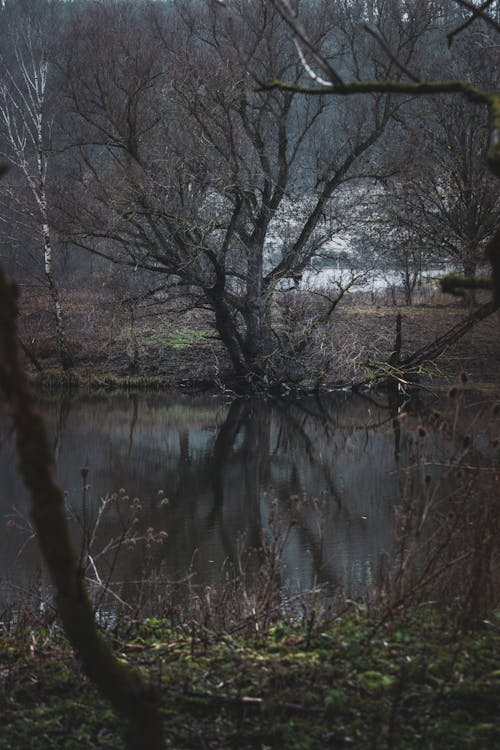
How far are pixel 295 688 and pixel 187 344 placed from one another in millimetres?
21771

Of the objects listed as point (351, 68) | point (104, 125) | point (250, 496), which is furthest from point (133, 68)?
point (250, 496)

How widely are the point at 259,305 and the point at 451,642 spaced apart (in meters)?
17.2

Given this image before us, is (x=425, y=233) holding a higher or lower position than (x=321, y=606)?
higher

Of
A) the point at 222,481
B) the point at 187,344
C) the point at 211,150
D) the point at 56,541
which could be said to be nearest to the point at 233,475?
the point at 222,481

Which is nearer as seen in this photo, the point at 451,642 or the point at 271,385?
the point at 451,642

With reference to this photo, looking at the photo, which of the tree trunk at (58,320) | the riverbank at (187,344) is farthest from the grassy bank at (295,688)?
the tree trunk at (58,320)

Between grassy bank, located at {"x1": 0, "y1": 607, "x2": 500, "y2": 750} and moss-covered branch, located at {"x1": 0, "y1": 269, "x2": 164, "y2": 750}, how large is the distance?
3.38ft

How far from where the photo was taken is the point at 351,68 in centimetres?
2055

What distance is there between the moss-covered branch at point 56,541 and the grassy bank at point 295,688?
40.6 inches

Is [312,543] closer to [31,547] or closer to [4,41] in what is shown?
[31,547]

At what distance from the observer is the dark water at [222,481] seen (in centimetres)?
834

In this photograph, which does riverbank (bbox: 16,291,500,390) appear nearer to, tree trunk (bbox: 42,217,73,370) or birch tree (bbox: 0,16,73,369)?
tree trunk (bbox: 42,217,73,370)

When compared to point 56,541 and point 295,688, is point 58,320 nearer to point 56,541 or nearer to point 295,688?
point 295,688

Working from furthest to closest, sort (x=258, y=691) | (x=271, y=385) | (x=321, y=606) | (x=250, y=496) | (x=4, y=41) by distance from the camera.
→ (x=4, y=41) < (x=271, y=385) < (x=250, y=496) < (x=321, y=606) < (x=258, y=691)
